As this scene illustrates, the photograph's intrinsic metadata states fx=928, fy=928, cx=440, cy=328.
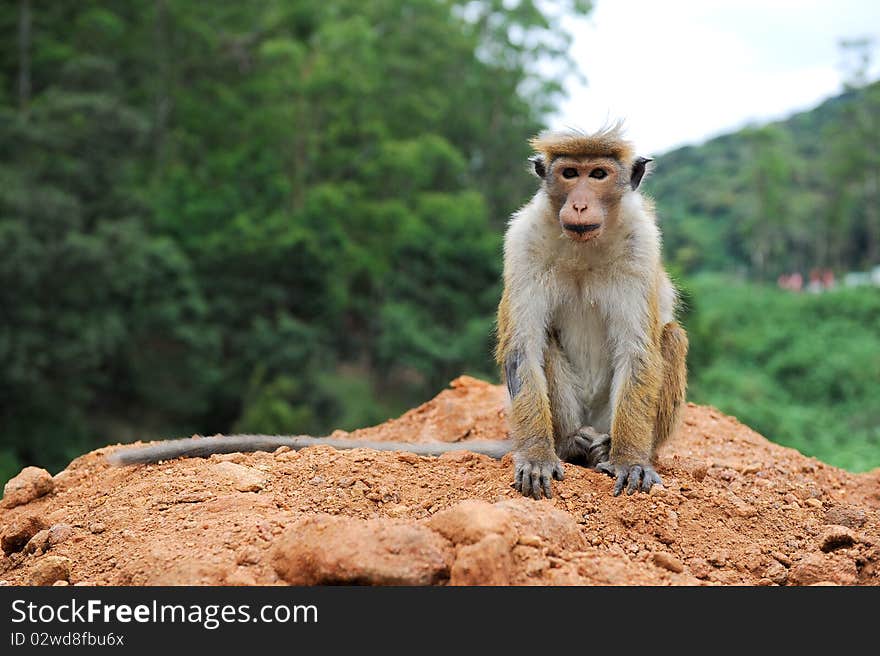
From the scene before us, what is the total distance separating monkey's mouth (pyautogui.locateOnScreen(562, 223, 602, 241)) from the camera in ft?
17.6

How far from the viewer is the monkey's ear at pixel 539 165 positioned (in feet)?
19.3

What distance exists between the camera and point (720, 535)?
5.07 m

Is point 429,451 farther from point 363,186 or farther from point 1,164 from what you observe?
point 363,186

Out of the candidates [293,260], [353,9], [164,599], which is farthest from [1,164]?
[164,599]

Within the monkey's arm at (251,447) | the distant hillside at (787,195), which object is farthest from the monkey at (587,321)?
the distant hillside at (787,195)

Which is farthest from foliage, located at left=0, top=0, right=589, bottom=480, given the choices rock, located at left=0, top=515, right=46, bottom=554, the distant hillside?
rock, located at left=0, top=515, right=46, bottom=554

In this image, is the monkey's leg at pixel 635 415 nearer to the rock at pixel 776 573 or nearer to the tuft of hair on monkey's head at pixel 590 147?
the rock at pixel 776 573

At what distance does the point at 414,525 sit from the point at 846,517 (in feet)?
9.47

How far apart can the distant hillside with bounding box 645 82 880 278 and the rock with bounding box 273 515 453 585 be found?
41622 millimetres

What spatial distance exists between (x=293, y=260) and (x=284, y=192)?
4.11 metres

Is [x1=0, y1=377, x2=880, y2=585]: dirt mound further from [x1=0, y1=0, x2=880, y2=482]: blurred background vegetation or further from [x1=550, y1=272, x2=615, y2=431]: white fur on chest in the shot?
[x1=0, y1=0, x2=880, y2=482]: blurred background vegetation

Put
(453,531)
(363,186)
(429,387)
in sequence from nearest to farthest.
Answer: (453,531) → (429,387) → (363,186)

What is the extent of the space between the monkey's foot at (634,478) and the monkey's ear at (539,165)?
1892 millimetres

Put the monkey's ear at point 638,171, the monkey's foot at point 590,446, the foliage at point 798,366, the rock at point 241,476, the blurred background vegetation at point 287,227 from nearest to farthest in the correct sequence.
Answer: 1. the rock at point 241,476
2. the monkey's ear at point 638,171
3. the monkey's foot at point 590,446
4. the foliage at point 798,366
5. the blurred background vegetation at point 287,227
